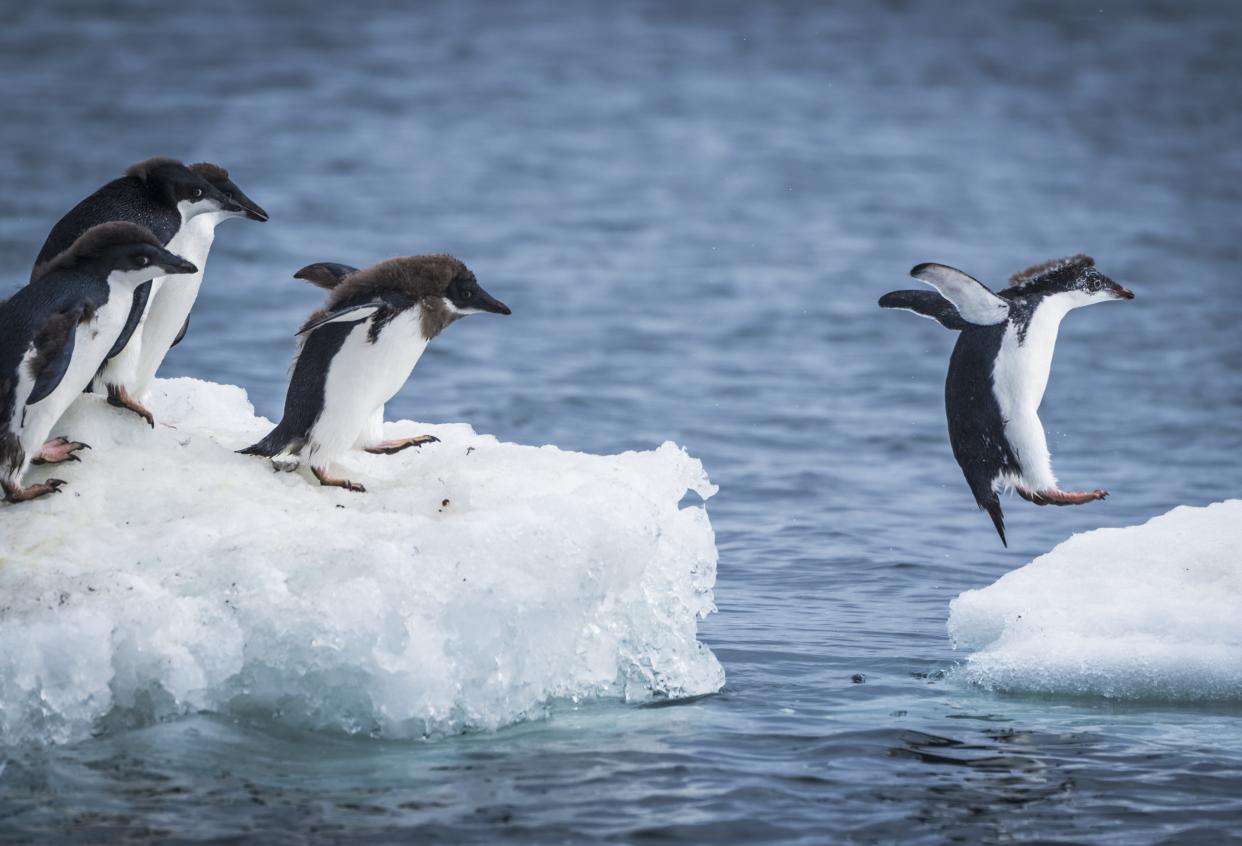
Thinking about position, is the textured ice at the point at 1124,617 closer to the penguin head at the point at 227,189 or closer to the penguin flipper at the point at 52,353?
the penguin head at the point at 227,189

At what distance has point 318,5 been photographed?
47.6m

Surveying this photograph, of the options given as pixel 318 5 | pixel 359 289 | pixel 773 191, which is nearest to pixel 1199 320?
pixel 773 191

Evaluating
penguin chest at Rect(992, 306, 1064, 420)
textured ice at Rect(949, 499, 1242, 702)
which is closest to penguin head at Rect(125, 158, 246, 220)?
penguin chest at Rect(992, 306, 1064, 420)

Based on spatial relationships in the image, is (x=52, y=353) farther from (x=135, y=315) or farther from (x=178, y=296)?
(x=178, y=296)

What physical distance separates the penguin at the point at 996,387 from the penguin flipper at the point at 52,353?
271cm

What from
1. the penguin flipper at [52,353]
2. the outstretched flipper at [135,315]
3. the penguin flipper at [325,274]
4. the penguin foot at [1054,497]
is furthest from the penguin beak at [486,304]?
the penguin foot at [1054,497]

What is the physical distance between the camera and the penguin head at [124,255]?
5.27 m

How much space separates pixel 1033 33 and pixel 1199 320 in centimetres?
2950

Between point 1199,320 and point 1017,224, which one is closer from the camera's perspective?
point 1199,320

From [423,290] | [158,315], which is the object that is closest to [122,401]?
→ [158,315]

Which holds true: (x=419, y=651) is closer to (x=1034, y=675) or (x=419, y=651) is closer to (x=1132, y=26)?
(x=1034, y=675)

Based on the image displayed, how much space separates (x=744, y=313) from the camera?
68.3 ft

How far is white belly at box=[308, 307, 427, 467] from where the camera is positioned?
5523 millimetres

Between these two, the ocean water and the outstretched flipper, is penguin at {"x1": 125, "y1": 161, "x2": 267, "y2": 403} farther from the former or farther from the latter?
the ocean water
